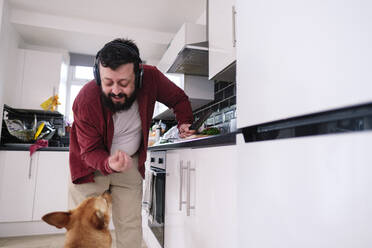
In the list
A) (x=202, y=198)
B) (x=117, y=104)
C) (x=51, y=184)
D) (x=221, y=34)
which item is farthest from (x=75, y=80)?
(x=202, y=198)

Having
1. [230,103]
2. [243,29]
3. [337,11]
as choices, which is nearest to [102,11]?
[230,103]

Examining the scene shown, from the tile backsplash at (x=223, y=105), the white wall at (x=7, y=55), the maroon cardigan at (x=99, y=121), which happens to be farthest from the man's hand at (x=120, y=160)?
the white wall at (x=7, y=55)

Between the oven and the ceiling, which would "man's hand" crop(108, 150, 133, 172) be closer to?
the oven

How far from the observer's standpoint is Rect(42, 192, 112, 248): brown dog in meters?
0.96

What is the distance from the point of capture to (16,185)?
2.82 meters

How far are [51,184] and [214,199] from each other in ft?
8.72

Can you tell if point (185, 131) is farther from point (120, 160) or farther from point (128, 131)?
point (120, 160)

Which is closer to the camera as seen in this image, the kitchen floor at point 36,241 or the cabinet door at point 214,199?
the cabinet door at point 214,199

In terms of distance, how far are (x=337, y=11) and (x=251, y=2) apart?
0.30 metres

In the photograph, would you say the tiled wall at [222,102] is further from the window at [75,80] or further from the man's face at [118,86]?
the window at [75,80]

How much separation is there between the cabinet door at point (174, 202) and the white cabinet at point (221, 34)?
2.22ft

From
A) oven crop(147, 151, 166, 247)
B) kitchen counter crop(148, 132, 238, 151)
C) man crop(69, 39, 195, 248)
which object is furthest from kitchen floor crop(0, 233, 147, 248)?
kitchen counter crop(148, 132, 238, 151)

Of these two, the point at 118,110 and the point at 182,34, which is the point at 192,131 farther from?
the point at 182,34

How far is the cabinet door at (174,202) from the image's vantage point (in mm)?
1312
